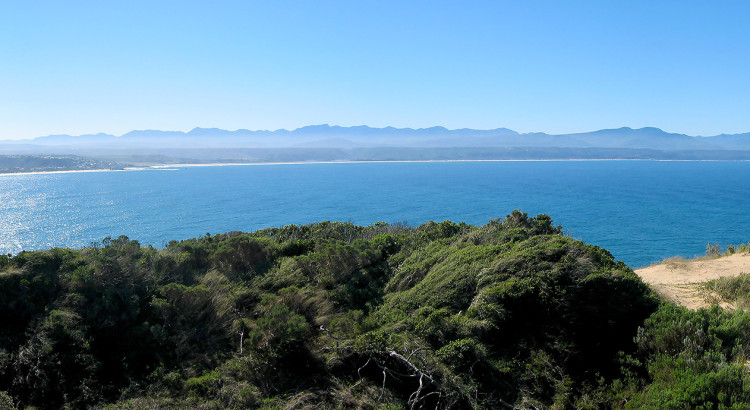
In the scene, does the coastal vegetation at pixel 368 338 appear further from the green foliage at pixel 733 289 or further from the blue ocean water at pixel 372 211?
the blue ocean water at pixel 372 211

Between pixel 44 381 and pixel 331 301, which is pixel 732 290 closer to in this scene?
pixel 331 301

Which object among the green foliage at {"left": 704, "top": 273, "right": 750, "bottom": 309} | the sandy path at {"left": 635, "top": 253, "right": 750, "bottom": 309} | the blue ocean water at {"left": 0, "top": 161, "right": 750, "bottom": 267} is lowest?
the blue ocean water at {"left": 0, "top": 161, "right": 750, "bottom": 267}

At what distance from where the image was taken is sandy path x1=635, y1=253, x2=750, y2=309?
1044 centimetres

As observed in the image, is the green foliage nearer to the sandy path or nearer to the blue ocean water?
the sandy path

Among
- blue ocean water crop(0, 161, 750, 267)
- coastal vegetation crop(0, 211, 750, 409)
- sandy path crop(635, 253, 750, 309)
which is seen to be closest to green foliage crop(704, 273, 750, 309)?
sandy path crop(635, 253, 750, 309)

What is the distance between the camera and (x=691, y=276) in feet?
41.9

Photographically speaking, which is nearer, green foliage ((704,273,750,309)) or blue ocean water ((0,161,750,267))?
green foliage ((704,273,750,309))

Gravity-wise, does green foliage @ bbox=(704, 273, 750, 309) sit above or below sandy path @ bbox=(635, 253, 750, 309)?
above

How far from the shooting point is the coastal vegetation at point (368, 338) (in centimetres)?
655

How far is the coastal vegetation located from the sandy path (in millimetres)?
2978

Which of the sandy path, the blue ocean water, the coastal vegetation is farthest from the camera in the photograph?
the blue ocean water

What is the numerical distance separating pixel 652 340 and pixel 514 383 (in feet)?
7.91

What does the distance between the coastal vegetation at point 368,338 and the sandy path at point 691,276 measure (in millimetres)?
2978

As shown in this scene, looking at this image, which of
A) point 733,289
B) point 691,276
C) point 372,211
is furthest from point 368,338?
point 372,211
